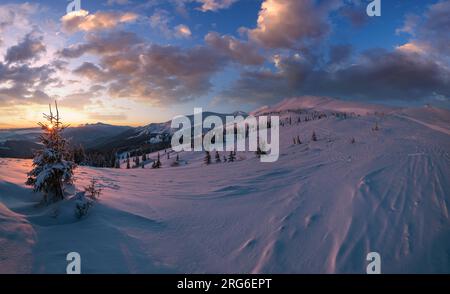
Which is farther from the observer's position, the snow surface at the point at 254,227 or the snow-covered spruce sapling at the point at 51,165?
the snow-covered spruce sapling at the point at 51,165

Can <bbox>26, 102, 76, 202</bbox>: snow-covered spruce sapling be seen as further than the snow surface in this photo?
Yes

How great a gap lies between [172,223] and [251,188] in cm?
503

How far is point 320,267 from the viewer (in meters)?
6.34

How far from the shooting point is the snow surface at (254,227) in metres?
6.40

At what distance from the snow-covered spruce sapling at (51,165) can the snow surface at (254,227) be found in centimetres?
73

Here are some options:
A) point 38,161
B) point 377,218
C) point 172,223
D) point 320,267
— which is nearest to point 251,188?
point 172,223

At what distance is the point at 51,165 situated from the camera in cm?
948

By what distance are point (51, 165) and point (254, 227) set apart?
7738 mm

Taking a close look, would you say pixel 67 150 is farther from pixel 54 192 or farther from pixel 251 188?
pixel 251 188

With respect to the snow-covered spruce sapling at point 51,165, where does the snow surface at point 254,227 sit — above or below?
below

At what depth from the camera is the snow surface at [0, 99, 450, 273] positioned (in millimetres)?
6402

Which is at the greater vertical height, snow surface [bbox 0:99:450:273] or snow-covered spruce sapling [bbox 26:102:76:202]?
snow-covered spruce sapling [bbox 26:102:76:202]

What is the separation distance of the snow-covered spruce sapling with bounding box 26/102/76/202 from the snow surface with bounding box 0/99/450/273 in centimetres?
73
